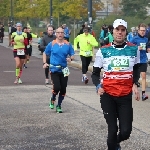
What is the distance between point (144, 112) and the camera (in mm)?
11984

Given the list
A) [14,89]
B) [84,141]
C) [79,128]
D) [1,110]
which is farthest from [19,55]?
[84,141]

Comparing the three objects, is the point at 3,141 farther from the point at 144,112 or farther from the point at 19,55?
the point at 19,55

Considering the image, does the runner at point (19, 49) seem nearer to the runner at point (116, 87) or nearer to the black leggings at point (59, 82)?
the black leggings at point (59, 82)

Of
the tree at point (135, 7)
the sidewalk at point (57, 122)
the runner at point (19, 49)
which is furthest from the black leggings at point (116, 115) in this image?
the tree at point (135, 7)

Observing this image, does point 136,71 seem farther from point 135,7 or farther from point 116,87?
point 135,7

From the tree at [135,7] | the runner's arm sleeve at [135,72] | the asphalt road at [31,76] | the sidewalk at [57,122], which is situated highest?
the tree at [135,7]

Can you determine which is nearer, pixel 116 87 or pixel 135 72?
pixel 116 87

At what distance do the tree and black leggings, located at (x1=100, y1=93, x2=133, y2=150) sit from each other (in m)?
77.5

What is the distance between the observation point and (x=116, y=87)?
24.0 ft

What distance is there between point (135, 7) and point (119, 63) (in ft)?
269

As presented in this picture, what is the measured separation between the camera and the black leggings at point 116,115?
7.25 meters

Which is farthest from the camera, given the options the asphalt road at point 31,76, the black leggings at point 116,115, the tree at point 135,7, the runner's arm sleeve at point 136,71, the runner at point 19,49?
the tree at point 135,7

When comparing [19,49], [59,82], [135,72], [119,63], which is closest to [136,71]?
[135,72]

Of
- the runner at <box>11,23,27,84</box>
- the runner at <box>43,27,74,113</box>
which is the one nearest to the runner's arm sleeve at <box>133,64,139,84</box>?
the runner at <box>43,27,74,113</box>
